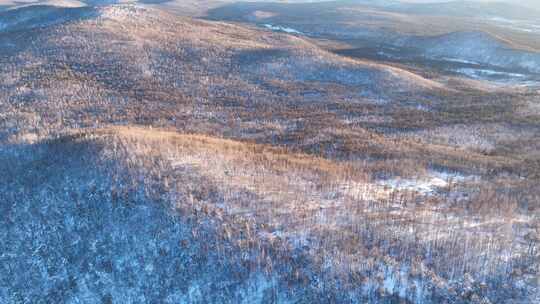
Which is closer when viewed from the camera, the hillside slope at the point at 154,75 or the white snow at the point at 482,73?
the hillside slope at the point at 154,75

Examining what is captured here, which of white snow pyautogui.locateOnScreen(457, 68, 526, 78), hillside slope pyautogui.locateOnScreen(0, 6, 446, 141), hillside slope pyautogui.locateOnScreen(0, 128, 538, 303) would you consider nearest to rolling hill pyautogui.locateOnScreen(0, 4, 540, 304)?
hillside slope pyautogui.locateOnScreen(0, 128, 538, 303)

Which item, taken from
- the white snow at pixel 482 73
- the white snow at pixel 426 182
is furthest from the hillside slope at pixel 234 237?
the white snow at pixel 482 73

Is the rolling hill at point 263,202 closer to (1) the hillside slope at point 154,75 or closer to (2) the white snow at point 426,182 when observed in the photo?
(2) the white snow at point 426,182

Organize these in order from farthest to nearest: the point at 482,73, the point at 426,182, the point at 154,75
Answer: the point at 482,73, the point at 154,75, the point at 426,182

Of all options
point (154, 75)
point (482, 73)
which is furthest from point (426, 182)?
point (482, 73)

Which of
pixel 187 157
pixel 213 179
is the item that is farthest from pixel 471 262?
pixel 187 157

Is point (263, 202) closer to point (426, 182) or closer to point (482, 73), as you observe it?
point (426, 182)

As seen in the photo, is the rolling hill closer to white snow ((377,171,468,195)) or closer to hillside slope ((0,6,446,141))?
white snow ((377,171,468,195))

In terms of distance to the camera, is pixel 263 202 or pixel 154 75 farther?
pixel 154 75

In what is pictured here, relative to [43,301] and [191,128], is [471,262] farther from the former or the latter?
[191,128]

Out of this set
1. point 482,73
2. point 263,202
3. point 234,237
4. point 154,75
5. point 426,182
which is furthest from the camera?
point 482,73

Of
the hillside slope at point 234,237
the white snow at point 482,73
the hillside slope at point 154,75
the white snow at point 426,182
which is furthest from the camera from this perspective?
the white snow at point 482,73
